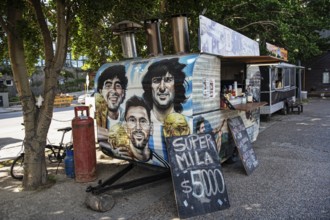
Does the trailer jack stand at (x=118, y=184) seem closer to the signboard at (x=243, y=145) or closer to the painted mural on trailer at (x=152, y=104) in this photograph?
the painted mural on trailer at (x=152, y=104)

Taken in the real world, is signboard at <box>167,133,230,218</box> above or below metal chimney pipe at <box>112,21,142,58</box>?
below

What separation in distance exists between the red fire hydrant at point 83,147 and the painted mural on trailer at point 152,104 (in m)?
0.51

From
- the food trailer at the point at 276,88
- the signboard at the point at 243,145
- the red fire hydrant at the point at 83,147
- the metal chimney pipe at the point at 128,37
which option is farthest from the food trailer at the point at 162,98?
the food trailer at the point at 276,88

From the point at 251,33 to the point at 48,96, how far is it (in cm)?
1421

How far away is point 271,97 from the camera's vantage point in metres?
13.5

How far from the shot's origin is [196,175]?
15.9 ft

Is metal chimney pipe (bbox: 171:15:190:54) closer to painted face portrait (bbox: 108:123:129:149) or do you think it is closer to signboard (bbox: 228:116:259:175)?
signboard (bbox: 228:116:259:175)

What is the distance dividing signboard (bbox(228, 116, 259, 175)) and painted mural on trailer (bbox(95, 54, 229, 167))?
0.55 m

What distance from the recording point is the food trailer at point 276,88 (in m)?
13.3

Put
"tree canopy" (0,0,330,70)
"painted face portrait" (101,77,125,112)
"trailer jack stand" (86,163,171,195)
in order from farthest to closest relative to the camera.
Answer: "tree canopy" (0,0,330,70), "painted face portrait" (101,77,125,112), "trailer jack stand" (86,163,171,195)

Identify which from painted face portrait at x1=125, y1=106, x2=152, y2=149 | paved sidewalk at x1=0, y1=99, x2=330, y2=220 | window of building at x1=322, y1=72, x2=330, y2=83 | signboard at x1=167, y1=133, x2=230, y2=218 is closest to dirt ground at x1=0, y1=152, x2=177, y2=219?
paved sidewalk at x1=0, y1=99, x2=330, y2=220

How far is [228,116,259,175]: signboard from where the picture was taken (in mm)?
6412

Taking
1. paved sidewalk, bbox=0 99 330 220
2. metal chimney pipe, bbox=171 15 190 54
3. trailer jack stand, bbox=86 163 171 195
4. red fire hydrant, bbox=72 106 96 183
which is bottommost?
paved sidewalk, bbox=0 99 330 220

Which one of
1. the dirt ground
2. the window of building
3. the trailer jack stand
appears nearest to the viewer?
the dirt ground
